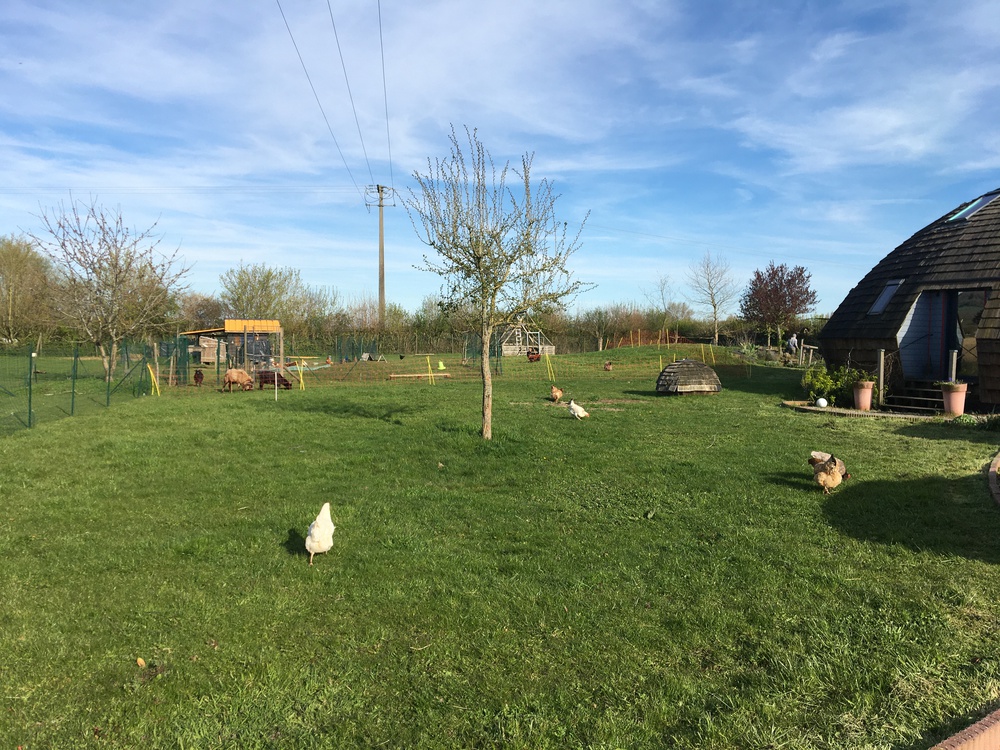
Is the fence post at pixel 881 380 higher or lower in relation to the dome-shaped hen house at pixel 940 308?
lower

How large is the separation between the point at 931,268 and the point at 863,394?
4.35 meters

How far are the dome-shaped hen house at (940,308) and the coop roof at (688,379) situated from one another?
12.8 ft

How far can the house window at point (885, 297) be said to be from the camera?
58.1ft

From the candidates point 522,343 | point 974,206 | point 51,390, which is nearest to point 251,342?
point 51,390

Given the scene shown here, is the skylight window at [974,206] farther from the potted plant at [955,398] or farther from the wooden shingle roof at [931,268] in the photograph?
the potted plant at [955,398]

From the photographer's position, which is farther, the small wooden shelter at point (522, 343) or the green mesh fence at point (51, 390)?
the small wooden shelter at point (522, 343)

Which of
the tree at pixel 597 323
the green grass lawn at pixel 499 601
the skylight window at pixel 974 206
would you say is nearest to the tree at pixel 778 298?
the tree at pixel 597 323

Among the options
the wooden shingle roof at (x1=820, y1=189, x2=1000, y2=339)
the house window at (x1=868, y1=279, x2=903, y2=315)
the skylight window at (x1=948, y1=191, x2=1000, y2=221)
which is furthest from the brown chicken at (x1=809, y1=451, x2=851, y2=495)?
the skylight window at (x1=948, y1=191, x2=1000, y2=221)

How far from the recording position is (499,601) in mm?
4691

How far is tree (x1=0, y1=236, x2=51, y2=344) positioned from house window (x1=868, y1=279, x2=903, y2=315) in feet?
120

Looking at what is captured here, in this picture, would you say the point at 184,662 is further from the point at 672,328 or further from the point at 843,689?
the point at 672,328

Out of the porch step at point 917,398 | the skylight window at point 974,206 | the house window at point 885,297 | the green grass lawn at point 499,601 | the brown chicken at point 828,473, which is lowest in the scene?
the green grass lawn at point 499,601

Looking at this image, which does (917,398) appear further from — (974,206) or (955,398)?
(974,206)

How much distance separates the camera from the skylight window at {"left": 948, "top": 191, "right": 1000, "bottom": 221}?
17.6 m
